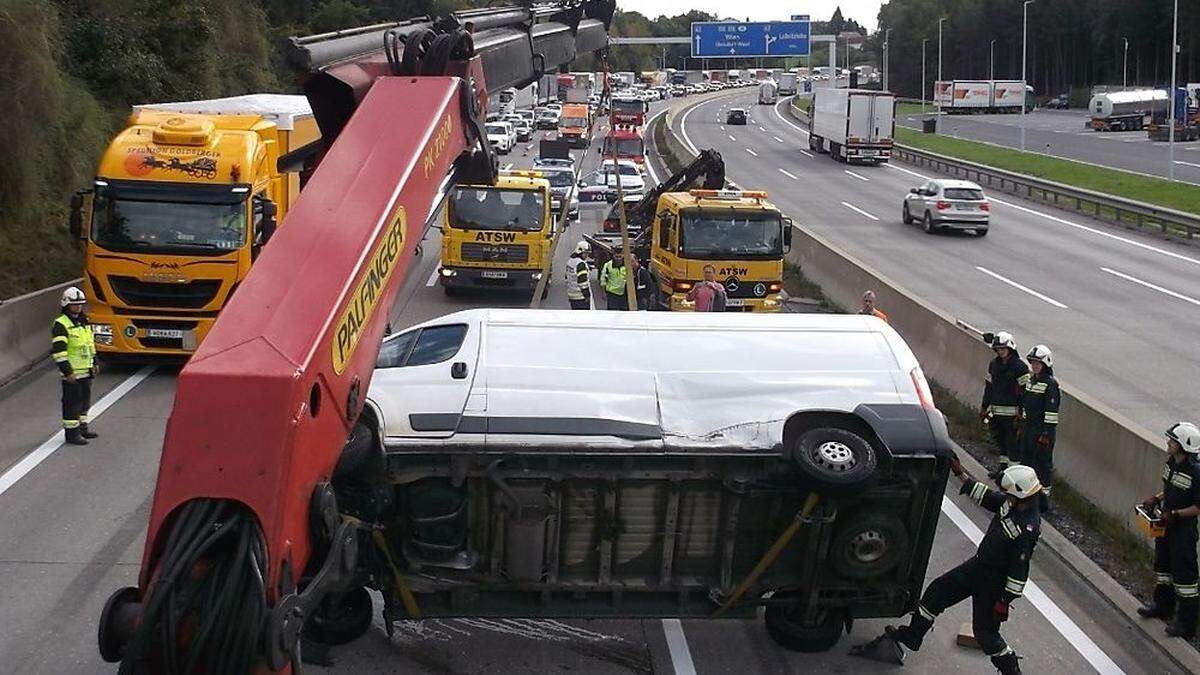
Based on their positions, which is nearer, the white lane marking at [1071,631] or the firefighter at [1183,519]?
the white lane marking at [1071,631]

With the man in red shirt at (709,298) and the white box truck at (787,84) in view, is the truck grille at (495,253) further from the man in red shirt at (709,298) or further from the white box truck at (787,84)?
the white box truck at (787,84)

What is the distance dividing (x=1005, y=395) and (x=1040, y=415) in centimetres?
109

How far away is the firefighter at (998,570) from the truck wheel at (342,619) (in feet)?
12.8

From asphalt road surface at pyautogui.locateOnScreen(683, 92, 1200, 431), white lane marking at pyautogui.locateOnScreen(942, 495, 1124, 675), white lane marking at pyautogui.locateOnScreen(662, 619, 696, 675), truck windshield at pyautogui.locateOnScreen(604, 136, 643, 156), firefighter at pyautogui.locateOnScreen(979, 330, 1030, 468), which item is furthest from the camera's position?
truck windshield at pyautogui.locateOnScreen(604, 136, 643, 156)

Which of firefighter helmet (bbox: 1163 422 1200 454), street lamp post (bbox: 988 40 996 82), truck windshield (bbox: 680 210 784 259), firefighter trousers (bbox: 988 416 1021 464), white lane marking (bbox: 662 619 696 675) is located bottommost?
white lane marking (bbox: 662 619 696 675)

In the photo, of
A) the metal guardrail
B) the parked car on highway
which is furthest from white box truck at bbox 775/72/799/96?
the parked car on highway

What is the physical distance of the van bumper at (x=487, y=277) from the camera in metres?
23.4

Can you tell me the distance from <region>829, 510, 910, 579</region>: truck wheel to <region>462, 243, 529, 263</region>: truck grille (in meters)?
15.6

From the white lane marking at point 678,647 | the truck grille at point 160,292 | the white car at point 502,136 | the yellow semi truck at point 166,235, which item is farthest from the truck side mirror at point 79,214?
the white car at point 502,136

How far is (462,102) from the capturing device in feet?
27.1

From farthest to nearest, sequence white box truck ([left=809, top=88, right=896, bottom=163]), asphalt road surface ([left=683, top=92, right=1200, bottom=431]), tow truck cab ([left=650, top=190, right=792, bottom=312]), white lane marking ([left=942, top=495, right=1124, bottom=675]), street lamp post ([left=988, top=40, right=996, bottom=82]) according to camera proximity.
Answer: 1. street lamp post ([left=988, top=40, right=996, bottom=82])
2. white box truck ([left=809, top=88, right=896, bottom=163])
3. tow truck cab ([left=650, top=190, right=792, bottom=312])
4. asphalt road surface ([left=683, top=92, right=1200, bottom=431])
5. white lane marking ([left=942, top=495, right=1124, bottom=675])

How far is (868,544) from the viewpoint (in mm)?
8414

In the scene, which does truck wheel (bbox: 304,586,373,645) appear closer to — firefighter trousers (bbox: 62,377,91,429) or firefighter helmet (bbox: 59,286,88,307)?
firefighter trousers (bbox: 62,377,91,429)

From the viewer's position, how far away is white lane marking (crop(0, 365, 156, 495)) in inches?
499
